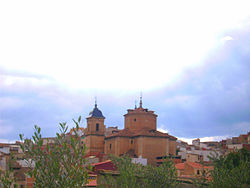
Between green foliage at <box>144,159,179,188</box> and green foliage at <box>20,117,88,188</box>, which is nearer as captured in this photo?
green foliage at <box>20,117,88,188</box>

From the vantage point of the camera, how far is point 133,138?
182ft

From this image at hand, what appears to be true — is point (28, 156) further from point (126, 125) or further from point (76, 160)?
point (126, 125)

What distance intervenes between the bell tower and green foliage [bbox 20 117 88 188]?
51443 millimetres

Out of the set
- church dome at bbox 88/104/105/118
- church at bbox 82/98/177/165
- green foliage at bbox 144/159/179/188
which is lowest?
green foliage at bbox 144/159/179/188

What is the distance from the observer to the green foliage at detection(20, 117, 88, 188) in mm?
9023

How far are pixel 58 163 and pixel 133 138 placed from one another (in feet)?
153

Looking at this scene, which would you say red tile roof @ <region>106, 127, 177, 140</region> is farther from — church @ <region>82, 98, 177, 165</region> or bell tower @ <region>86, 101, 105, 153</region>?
bell tower @ <region>86, 101, 105, 153</region>

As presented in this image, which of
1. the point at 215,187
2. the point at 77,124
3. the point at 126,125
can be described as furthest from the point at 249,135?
the point at 77,124

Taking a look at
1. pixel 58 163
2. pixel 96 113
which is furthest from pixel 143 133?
pixel 58 163

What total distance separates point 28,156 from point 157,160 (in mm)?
44447

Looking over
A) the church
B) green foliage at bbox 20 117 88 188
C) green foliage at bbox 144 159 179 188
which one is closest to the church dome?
the church

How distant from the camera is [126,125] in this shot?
→ 196 feet

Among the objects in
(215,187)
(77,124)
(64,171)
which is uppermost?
(77,124)

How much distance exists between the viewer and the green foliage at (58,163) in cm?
902
